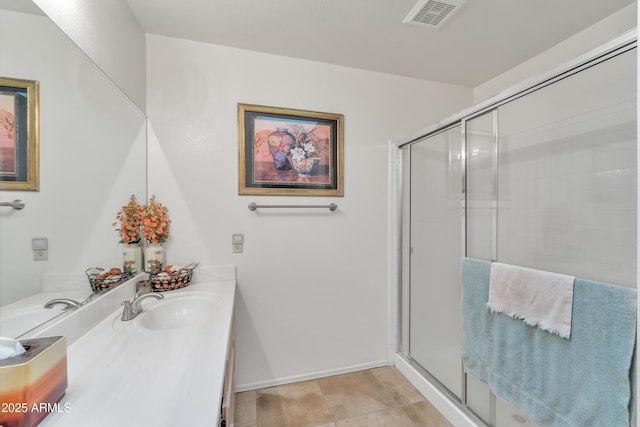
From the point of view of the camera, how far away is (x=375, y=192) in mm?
2109

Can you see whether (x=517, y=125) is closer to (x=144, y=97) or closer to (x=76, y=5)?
(x=76, y=5)

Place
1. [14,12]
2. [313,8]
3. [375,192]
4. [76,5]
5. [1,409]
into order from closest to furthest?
[1,409] < [14,12] < [76,5] < [313,8] < [375,192]

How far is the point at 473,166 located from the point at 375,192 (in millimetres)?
741

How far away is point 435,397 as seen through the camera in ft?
5.60

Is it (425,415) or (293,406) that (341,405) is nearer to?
(293,406)

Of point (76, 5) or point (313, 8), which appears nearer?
point (76, 5)

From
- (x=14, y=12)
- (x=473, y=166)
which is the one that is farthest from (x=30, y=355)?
(x=473, y=166)

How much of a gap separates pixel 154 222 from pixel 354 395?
171 centimetres

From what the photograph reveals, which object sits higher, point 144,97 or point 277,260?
point 144,97

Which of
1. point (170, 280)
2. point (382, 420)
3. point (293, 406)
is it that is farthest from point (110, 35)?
point (382, 420)

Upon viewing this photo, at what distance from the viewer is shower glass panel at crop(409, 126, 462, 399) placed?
65.7 inches

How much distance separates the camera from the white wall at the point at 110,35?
0.99 metres

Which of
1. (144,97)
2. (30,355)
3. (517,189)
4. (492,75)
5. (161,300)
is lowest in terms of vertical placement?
(161,300)

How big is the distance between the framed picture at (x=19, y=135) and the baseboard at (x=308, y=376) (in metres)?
1.68
